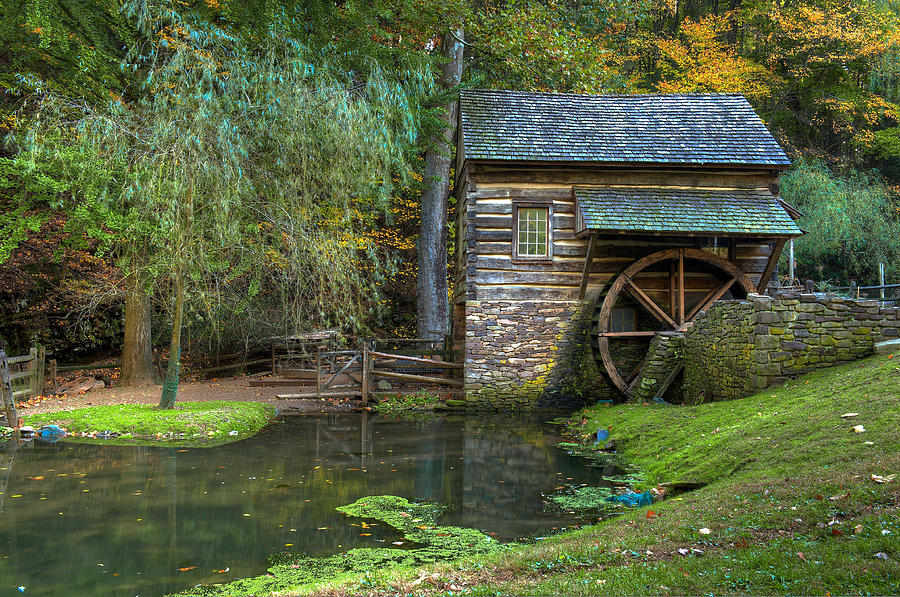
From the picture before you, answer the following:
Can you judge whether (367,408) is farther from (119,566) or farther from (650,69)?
(650,69)

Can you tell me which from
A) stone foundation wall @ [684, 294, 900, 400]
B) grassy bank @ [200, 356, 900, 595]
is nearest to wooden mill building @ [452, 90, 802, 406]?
stone foundation wall @ [684, 294, 900, 400]

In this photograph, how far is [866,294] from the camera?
22.7 metres

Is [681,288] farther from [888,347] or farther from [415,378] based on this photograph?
[415,378]

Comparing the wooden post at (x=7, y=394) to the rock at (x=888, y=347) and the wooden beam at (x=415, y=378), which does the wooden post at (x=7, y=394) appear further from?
the rock at (x=888, y=347)

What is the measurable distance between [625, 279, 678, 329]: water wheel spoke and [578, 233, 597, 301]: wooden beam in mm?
917

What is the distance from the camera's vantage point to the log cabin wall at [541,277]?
13.2 m

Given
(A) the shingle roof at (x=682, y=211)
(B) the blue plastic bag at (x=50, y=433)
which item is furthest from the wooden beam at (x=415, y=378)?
(B) the blue plastic bag at (x=50, y=433)

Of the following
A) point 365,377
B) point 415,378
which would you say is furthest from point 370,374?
point 415,378

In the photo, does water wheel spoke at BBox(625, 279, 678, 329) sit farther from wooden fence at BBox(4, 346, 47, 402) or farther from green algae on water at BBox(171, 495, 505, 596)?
wooden fence at BBox(4, 346, 47, 402)

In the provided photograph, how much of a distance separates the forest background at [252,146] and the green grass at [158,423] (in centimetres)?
164

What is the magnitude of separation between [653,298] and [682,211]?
7.10ft

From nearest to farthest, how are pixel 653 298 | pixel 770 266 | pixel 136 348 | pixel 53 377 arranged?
pixel 770 266 < pixel 653 298 < pixel 53 377 < pixel 136 348

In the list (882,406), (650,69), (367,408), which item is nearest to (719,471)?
(882,406)

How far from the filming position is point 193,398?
13742mm
